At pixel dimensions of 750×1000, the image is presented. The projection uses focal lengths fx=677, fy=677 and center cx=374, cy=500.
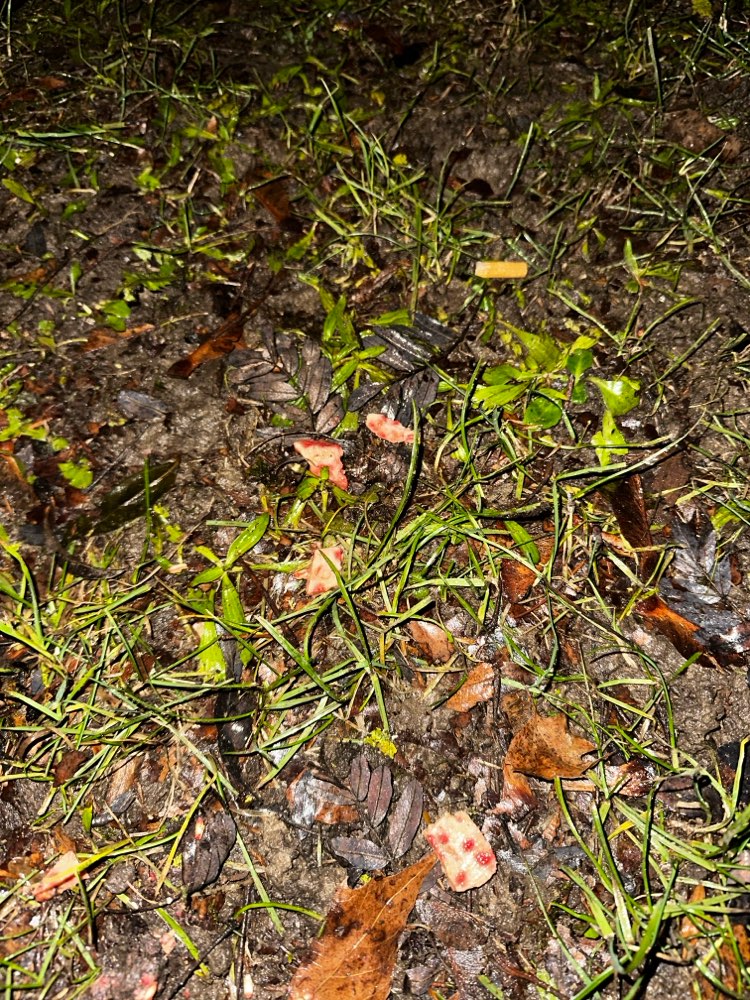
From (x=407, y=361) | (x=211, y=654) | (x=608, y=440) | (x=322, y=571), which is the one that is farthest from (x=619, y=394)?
(x=211, y=654)

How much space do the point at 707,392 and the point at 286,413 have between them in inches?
53.1

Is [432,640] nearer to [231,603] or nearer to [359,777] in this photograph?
[359,777]

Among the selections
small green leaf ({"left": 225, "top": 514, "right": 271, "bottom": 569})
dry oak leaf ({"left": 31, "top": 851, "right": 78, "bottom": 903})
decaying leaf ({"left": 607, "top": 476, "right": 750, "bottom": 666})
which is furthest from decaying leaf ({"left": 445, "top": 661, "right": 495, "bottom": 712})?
dry oak leaf ({"left": 31, "top": 851, "right": 78, "bottom": 903})

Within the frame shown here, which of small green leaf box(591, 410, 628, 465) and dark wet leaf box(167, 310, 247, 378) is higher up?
dark wet leaf box(167, 310, 247, 378)

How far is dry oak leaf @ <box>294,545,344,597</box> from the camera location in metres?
1.95

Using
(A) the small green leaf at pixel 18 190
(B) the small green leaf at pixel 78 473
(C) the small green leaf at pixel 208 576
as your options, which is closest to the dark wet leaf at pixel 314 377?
(C) the small green leaf at pixel 208 576

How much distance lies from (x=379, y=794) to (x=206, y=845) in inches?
17.3

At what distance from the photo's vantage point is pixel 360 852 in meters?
1.66

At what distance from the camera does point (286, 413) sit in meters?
2.21

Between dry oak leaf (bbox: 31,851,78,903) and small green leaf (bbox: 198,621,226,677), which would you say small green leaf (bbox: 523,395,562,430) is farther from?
dry oak leaf (bbox: 31,851,78,903)

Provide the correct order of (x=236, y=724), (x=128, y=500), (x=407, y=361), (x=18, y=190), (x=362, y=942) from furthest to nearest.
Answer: (x=18, y=190) < (x=407, y=361) < (x=128, y=500) < (x=236, y=724) < (x=362, y=942)

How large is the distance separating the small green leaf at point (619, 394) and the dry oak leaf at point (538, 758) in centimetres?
99

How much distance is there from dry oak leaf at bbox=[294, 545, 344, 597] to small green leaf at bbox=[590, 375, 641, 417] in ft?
3.22

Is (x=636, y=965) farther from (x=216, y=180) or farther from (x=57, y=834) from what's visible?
(x=216, y=180)
